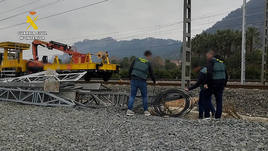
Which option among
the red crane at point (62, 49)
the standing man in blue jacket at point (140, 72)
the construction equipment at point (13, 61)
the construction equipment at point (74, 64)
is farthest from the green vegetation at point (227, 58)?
the construction equipment at point (13, 61)

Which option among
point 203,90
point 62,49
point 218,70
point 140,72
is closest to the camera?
point 218,70

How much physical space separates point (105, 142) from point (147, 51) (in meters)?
2.63

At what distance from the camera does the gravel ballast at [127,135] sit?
106 inches

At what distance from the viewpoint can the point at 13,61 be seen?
1116cm

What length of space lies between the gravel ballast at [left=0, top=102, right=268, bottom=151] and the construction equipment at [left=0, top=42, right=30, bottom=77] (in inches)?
307

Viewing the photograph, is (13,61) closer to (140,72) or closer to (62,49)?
(62,49)

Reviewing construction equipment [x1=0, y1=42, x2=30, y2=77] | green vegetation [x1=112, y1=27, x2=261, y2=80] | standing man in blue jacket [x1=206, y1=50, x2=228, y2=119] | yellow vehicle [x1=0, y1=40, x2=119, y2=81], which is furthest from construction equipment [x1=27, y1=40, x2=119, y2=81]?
standing man in blue jacket [x1=206, y1=50, x2=228, y2=119]

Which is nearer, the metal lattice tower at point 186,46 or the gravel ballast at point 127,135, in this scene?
the gravel ballast at point 127,135

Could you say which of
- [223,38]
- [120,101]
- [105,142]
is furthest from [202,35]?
[105,142]

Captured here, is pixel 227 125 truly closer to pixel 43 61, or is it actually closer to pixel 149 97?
pixel 149 97

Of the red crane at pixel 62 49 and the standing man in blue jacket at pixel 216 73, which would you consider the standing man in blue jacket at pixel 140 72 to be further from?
the red crane at pixel 62 49

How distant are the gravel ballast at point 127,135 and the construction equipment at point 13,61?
25.6 ft

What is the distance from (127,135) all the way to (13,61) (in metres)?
10.3

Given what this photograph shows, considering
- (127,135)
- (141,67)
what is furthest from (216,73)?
(127,135)
